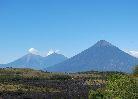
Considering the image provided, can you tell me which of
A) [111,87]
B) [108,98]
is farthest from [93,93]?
[111,87]

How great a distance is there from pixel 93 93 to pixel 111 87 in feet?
173

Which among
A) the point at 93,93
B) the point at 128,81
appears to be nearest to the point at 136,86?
the point at 128,81

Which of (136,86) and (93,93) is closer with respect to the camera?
(136,86)

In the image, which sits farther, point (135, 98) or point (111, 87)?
point (111, 87)

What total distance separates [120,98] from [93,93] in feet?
201

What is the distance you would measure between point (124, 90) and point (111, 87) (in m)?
8.25

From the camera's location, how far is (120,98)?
13288 cm

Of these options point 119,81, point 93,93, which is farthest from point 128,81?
point 93,93

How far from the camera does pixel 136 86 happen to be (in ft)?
449

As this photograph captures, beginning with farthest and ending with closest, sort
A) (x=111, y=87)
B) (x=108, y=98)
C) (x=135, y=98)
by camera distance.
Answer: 1. (x=108, y=98)
2. (x=111, y=87)
3. (x=135, y=98)

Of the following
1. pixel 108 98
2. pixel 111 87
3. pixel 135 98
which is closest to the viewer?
pixel 135 98

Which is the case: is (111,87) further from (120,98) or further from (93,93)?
(93,93)

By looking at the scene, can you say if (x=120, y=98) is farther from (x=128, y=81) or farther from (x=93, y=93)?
(x=93, y=93)

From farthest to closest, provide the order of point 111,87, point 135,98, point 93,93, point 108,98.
→ point 93,93 < point 108,98 < point 111,87 < point 135,98
